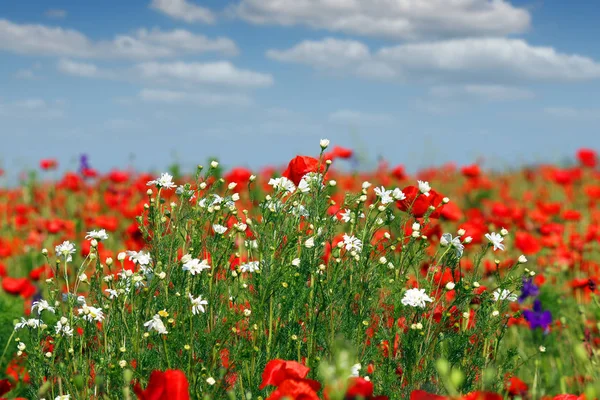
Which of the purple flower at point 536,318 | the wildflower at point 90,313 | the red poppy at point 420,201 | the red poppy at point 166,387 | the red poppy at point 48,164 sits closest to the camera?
the red poppy at point 166,387

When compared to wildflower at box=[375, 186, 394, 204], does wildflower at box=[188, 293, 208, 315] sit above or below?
below

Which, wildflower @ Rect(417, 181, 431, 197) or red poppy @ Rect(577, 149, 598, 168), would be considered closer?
wildflower @ Rect(417, 181, 431, 197)

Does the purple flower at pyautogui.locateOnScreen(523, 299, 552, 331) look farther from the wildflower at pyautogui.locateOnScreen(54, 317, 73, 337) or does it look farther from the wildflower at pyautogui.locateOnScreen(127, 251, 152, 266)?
the wildflower at pyautogui.locateOnScreen(54, 317, 73, 337)

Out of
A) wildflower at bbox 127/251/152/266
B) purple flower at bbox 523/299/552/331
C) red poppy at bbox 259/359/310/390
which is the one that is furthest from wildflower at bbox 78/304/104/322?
purple flower at bbox 523/299/552/331

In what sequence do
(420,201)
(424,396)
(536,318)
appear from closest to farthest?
(424,396) → (420,201) → (536,318)

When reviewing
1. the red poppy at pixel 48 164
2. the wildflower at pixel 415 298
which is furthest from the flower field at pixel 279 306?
the red poppy at pixel 48 164

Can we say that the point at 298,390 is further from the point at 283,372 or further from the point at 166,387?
the point at 166,387

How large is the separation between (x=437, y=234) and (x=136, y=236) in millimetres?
2327

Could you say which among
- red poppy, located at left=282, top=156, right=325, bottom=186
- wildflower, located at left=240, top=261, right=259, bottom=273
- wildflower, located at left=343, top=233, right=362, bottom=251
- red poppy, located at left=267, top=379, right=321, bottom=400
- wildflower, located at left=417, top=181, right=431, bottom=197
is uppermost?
red poppy, located at left=282, top=156, right=325, bottom=186

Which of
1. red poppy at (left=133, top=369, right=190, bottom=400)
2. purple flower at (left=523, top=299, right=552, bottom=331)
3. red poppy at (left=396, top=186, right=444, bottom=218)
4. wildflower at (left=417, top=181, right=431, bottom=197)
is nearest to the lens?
red poppy at (left=133, top=369, right=190, bottom=400)

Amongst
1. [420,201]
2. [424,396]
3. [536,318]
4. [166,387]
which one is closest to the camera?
[424,396]

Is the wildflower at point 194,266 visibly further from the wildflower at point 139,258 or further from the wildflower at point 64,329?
the wildflower at point 64,329

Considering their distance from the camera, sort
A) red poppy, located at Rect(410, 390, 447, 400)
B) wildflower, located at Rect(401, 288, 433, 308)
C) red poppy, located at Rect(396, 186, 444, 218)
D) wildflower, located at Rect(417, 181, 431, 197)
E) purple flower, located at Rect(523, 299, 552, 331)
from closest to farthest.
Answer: red poppy, located at Rect(410, 390, 447, 400)
wildflower, located at Rect(401, 288, 433, 308)
wildflower, located at Rect(417, 181, 431, 197)
red poppy, located at Rect(396, 186, 444, 218)
purple flower, located at Rect(523, 299, 552, 331)

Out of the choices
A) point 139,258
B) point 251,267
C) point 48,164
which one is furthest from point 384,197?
point 48,164
